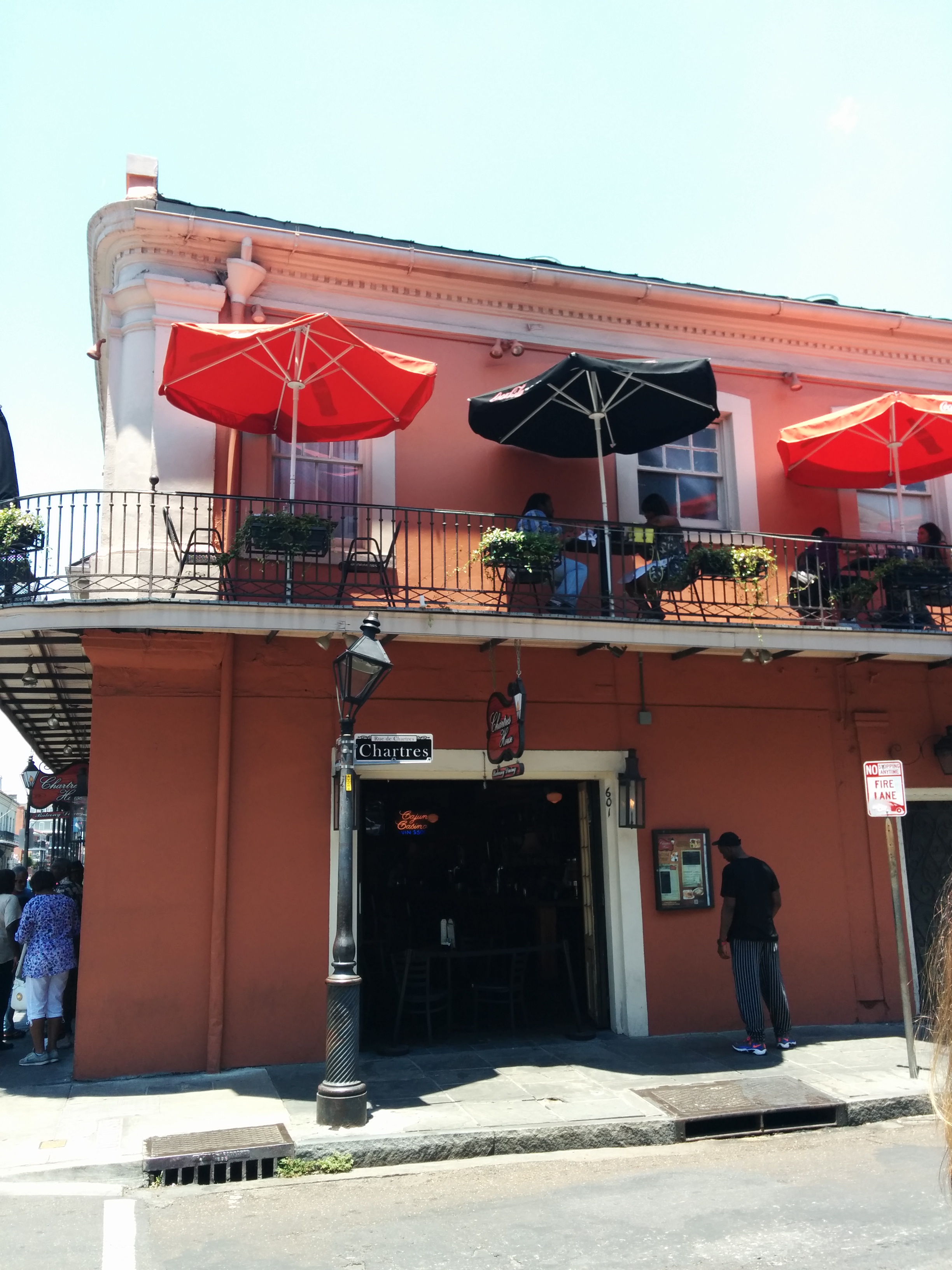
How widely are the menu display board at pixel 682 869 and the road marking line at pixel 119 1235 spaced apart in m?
5.81

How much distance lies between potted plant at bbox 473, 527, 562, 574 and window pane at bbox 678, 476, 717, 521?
8.99ft

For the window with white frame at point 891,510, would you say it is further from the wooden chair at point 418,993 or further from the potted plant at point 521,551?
the wooden chair at point 418,993

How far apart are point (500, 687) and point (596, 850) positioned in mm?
2006

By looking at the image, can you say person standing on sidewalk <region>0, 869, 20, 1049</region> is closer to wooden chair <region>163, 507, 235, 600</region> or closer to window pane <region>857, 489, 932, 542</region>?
wooden chair <region>163, 507, 235, 600</region>

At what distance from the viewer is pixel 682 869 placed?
33.8 ft

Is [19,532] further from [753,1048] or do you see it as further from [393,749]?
[753,1048]

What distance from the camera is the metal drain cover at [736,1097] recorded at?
7418 mm

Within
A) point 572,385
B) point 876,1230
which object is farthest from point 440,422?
point 876,1230

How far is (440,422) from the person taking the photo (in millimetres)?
10828

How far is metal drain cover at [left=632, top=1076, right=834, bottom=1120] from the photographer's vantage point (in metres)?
7.42

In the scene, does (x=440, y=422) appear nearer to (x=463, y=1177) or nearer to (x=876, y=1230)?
(x=463, y=1177)

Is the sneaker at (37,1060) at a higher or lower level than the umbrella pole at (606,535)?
lower

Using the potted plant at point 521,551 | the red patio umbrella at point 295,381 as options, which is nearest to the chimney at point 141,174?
the red patio umbrella at point 295,381

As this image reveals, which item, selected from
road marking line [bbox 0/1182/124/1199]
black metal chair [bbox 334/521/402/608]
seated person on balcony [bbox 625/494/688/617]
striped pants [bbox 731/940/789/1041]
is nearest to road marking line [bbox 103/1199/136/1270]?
road marking line [bbox 0/1182/124/1199]
